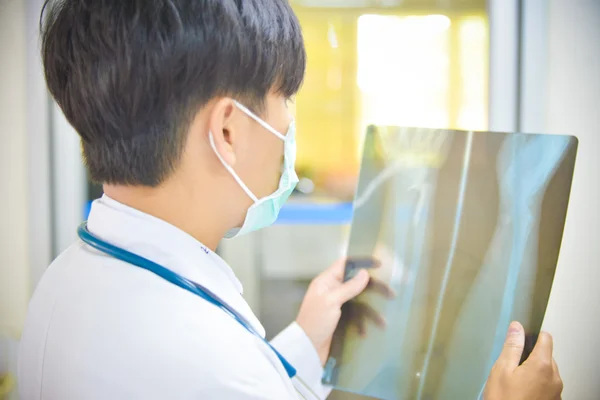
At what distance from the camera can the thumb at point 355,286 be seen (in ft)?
2.91

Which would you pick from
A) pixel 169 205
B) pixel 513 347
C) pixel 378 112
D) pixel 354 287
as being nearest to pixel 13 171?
pixel 169 205

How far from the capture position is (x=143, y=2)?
575mm

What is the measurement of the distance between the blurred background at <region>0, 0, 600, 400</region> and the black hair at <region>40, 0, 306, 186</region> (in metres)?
0.44

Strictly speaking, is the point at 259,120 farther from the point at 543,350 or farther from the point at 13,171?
the point at 13,171

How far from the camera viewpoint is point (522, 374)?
0.70 meters

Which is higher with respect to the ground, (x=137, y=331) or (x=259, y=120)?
(x=259, y=120)

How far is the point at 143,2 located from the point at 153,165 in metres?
0.18

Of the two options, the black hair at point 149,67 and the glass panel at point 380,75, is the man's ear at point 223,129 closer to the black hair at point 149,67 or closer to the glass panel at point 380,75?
the black hair at point 149,67

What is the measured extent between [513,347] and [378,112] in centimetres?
84

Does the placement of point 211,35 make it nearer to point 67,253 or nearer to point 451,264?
point 67,253

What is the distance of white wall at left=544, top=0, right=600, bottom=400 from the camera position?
0.90 m

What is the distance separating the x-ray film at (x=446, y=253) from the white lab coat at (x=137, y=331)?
11.0 inches

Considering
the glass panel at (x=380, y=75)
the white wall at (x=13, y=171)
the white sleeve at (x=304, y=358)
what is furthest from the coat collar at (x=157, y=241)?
the white wall at (x=13, y=171)

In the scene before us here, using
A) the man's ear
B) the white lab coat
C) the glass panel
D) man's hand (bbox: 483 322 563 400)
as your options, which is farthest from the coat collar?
the glass panel
